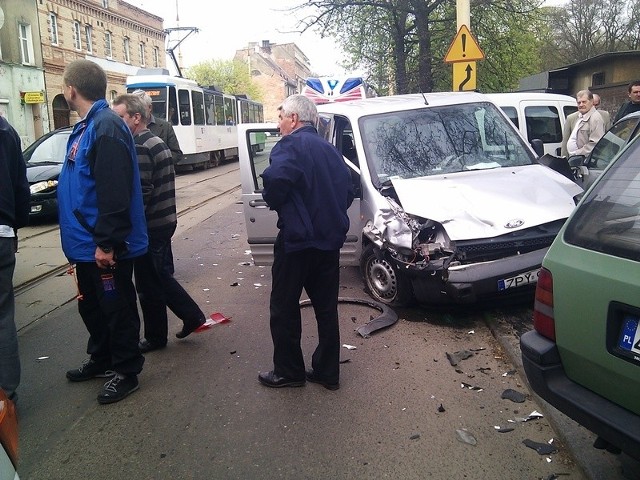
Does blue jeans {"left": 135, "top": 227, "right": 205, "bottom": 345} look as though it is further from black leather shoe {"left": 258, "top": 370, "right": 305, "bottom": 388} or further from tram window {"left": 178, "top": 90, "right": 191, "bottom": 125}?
tram window {"left": 178, "top": 90, "right": 191, "bottom": 125}

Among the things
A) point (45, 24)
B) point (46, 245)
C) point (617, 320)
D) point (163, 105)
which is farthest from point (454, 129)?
point (45, 24)

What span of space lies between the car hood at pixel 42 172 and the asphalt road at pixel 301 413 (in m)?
6.64

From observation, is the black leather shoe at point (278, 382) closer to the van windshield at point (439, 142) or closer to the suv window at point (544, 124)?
the van windshield at point (439, 142)

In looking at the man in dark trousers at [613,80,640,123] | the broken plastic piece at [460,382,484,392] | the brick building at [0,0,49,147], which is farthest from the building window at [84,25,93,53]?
the broken plastic piece at [460,382,484,392]

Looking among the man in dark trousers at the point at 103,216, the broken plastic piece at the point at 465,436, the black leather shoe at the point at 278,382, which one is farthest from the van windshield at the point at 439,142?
the broken plastic piece at the point at 465,436

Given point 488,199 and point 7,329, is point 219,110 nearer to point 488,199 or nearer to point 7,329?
point 488,199

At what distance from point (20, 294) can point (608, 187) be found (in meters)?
6.50

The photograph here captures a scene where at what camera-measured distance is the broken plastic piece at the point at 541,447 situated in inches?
130

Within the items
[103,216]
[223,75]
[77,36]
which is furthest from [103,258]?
[223,75]

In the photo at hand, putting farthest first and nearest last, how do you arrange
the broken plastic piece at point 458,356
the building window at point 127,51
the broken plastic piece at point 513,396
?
the building window at point 127,51, the broken plastic piece at point 458,356, the broken plastic piece at point 513,396

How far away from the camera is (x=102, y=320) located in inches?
169

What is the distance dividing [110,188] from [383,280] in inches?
117

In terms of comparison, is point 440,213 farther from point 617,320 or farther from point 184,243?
point 184,243

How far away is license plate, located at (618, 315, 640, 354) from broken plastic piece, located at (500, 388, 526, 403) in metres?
1.59
